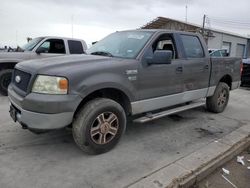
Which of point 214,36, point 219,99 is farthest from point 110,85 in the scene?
point 214,36

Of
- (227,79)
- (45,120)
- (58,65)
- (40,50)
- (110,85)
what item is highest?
(40,50)

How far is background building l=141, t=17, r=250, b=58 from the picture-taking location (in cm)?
2741

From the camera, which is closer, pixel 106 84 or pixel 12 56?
pixel 106 84

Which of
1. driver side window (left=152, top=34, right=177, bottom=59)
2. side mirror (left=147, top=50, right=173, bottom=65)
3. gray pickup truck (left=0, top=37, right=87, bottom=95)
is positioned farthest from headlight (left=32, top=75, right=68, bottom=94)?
gray pickup truck (left=0, top=37, right=87, bottom=95)

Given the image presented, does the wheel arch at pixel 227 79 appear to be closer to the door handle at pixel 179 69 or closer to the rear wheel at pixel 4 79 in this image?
the door handle at pixel 179 69

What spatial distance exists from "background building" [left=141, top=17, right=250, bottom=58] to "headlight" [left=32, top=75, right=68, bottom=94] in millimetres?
24524

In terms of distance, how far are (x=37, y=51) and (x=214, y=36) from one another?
23.7 meters

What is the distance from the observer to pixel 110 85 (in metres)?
3.75

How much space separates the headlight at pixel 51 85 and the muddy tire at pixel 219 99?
3.96 m

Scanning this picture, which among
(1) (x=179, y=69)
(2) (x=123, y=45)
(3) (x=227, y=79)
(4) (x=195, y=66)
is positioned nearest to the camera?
(2) (x=123, y=45)

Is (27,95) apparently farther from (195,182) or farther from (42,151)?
(195,182)

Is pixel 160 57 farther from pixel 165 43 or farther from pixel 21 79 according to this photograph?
pixel 21 79

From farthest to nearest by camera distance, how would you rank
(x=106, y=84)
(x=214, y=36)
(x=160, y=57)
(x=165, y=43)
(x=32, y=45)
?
(x=214, y=36) → (x=32, y=45) → (x=165, y=43) → (x=160, y=57) → (x=106, y=84)

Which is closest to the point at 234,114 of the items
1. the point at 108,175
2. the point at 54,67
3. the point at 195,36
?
the point at 195,36
